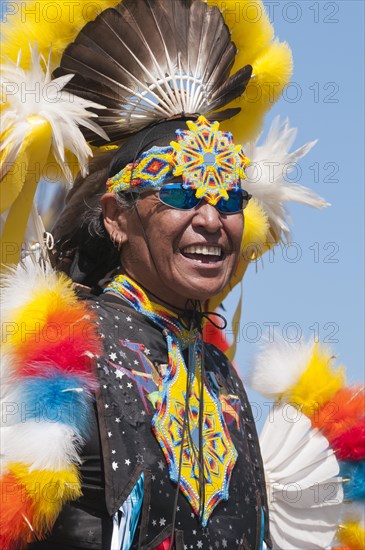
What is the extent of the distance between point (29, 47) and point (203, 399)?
137 cm

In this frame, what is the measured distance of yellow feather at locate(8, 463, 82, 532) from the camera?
3.60 meters

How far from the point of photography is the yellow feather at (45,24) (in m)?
4.22

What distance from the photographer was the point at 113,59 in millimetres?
4348

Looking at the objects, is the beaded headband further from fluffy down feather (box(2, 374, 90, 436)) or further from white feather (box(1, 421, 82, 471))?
white feather (box(1, 421, 82, 471))

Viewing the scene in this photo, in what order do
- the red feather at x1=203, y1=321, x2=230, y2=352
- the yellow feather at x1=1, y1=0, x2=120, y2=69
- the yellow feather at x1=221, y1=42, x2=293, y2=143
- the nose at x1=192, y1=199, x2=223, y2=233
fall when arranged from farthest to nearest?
the red feather at x1=203, y1=321, x2=230, y2=352 → the yellow feather at x1=221, y1=42, x2=293, y2=143 → the yellow feather at x1=1, y1=0, x2=120, y2=69 → the nose at x1=192, y1=199, x2=223, y2=233

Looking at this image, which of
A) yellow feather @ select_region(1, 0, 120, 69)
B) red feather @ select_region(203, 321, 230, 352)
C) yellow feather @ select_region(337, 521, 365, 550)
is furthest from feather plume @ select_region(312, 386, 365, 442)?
yellow feather @ select_region(1, 0, 120, 69)

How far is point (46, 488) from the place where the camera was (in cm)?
361

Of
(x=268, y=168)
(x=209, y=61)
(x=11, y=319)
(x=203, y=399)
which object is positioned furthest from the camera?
(x=268, y=168)

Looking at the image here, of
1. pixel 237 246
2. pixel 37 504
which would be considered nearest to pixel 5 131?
pixel 237 246

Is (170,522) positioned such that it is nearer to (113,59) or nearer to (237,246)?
(237,246)

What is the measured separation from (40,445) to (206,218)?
3.21ft

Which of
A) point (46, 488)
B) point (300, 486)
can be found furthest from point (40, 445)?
point (300, 486)

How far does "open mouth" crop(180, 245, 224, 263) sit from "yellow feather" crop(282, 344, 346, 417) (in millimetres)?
975

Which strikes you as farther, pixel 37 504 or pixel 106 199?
pixel 106 199
